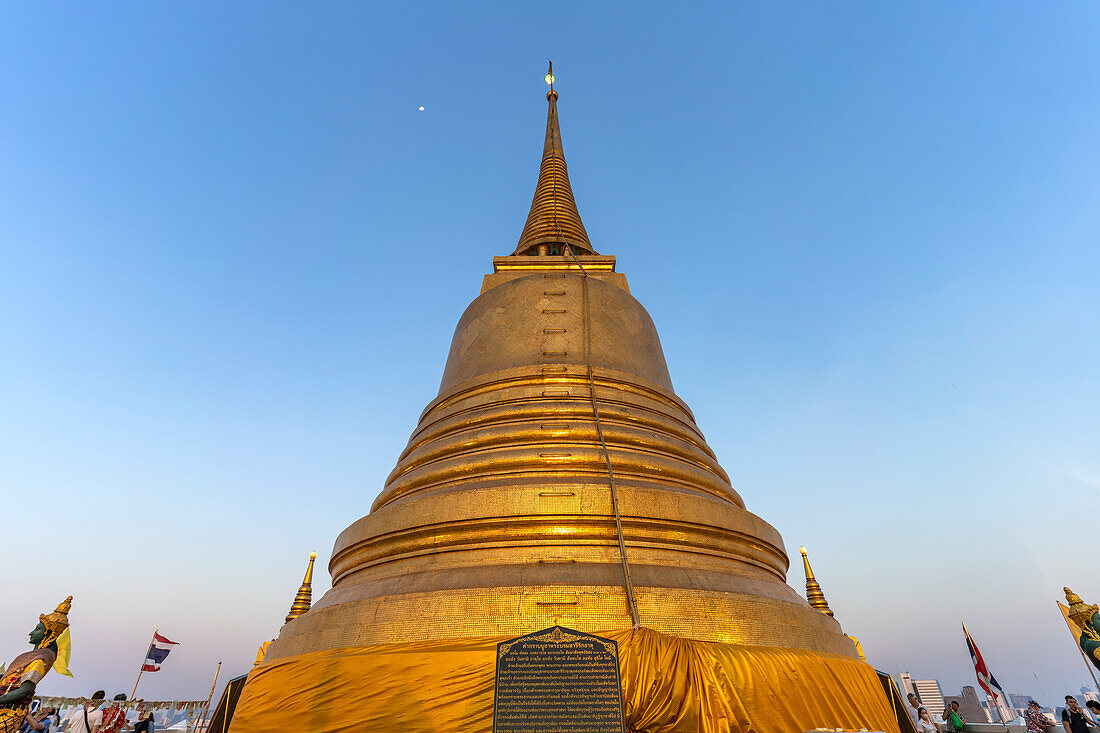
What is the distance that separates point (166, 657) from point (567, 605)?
39.7 ft

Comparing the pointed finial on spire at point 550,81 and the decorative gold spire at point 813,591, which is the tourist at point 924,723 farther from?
the pointed finial on spire at point 550,81

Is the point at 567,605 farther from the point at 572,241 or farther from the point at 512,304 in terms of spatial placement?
the point at 572,241

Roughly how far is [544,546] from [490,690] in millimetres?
1548

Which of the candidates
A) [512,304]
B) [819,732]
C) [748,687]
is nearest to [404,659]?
[748,687]

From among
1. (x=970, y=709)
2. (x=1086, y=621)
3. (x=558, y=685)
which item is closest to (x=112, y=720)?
(x=558, y=685)

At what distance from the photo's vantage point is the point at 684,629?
16.3 feet

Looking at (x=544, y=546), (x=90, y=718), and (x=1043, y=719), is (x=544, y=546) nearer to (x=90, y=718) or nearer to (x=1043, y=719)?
(x=90, y=718)

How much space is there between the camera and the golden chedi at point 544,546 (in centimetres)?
484

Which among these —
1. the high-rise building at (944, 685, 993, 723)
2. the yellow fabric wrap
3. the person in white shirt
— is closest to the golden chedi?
the yellow fabric wrap

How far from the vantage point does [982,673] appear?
1090cm

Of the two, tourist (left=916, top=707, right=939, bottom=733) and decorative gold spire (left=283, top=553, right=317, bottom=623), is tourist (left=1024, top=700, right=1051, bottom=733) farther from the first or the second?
decorative gold spire (left=283, top=553, right=317, bottom=623)

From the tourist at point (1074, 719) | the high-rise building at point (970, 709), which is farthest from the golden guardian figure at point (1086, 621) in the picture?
the high-rise building at point (970, 709)

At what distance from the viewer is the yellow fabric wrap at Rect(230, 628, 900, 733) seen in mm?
4395

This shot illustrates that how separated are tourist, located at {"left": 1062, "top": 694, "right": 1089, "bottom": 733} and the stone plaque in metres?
6.53
